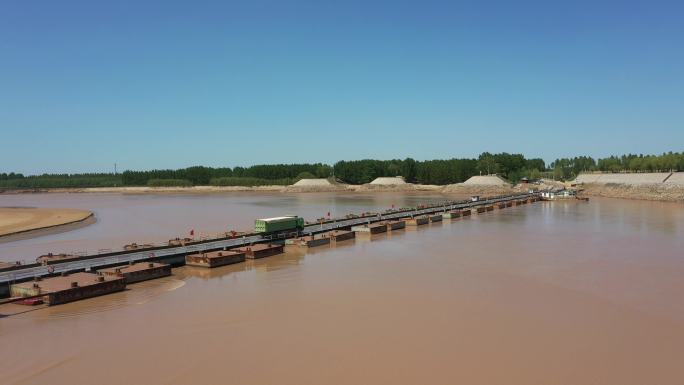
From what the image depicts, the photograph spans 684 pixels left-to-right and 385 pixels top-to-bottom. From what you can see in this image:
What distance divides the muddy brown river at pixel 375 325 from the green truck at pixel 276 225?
213 inches

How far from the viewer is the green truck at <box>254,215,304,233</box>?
3912 centimetres

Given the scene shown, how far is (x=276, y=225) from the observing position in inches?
1585

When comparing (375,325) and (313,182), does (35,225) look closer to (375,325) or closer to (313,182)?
(375,325)

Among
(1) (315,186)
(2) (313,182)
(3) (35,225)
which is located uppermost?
(2) (313,182)

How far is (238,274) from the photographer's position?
2961 cm

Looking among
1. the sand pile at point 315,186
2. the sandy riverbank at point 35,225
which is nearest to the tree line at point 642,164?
the sand pile at point 315,186

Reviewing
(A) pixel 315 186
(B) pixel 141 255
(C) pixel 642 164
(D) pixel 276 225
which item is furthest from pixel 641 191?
(B) pixel 141 255

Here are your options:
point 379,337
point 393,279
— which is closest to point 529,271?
point 393,279

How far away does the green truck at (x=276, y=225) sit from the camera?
39.1 metres

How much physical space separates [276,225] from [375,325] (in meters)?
22.3

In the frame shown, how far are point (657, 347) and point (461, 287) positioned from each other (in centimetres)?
1002

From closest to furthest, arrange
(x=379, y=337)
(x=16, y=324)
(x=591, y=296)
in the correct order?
(x=379, y=337) → (x=16, y=324) → (x=591, y=296)

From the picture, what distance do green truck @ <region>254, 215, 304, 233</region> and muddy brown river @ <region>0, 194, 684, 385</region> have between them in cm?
541

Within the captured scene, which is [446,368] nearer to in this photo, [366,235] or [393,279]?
[393,279]
